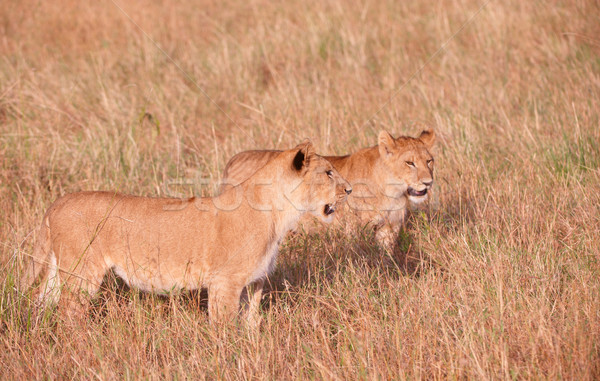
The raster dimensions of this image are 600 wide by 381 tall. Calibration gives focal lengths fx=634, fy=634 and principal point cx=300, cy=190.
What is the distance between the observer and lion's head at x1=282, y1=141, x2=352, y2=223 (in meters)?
4.48

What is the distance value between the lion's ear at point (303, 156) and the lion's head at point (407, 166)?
1732mm

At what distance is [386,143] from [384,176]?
1.08 feet

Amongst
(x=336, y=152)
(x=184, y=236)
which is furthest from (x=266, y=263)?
(x=336, y=152)

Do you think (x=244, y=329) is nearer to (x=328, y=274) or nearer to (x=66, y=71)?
(x=328, y=274)

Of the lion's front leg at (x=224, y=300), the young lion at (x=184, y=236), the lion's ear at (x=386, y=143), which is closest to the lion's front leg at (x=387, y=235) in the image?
the lion's ear at (x=386, y=143)

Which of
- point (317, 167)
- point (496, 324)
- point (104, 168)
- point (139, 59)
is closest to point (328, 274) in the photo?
point (317, 167)

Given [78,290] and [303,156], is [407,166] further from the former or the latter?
[78,290]

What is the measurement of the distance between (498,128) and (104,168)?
464 centimetres

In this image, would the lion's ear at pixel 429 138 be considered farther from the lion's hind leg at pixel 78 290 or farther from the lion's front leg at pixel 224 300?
the lion's hind leg at pixel 78 290

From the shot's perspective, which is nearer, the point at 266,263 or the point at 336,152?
the point at 266,263

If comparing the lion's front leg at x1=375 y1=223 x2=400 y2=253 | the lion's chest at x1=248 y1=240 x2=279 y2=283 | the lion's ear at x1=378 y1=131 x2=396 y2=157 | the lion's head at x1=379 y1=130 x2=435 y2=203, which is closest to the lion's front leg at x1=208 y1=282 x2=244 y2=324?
the lion's chest at x1=248 y1=240 x2=279 y2=283

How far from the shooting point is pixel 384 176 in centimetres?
626

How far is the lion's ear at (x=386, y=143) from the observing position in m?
6.13

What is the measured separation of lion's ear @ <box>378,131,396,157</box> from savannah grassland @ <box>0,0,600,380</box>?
28.1 inches
